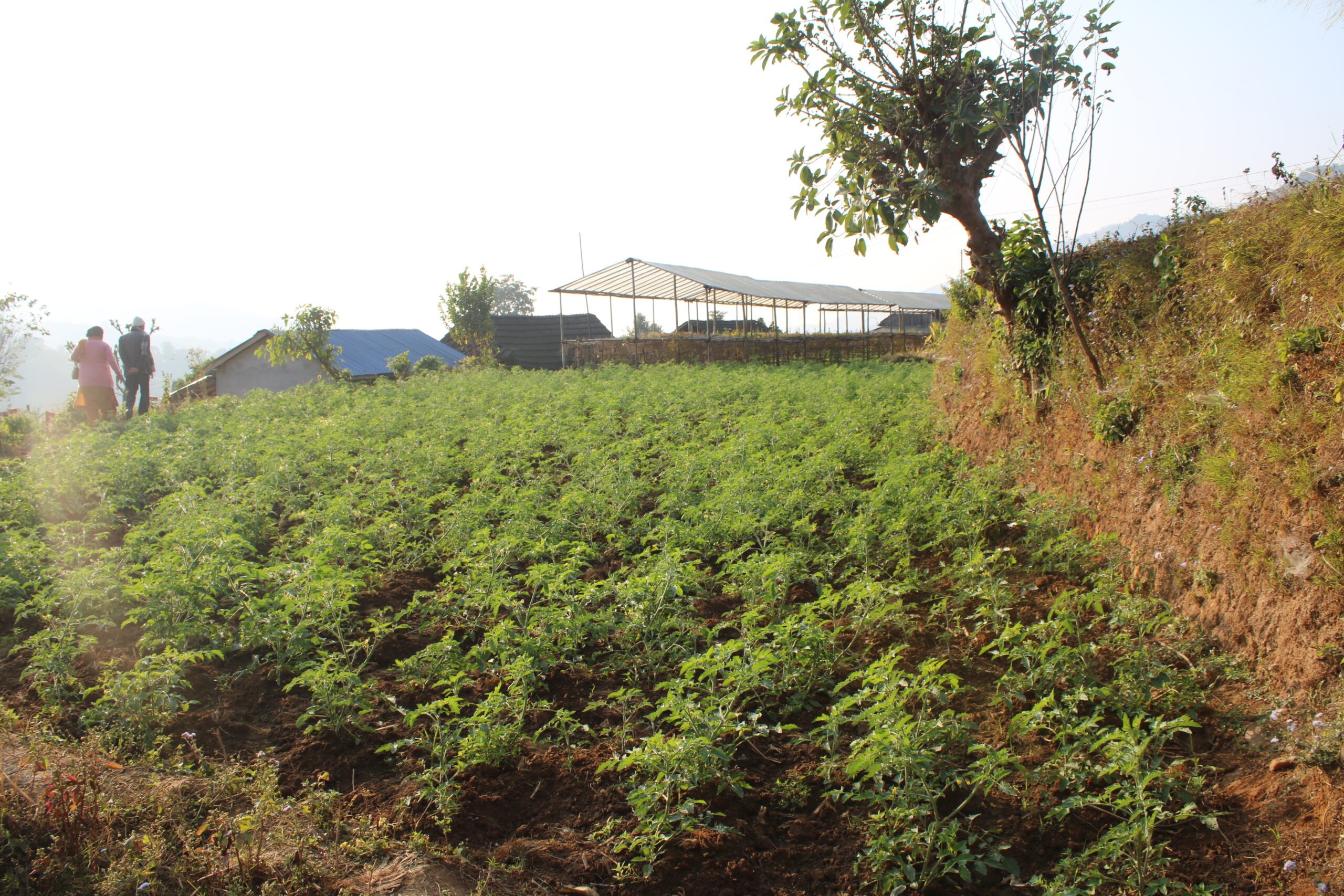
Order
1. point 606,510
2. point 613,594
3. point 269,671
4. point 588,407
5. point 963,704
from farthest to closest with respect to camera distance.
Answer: point 588,407
point 606,510
point 613,594
point 269,671
point 963,704

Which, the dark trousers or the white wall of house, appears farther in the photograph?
the white wall of house

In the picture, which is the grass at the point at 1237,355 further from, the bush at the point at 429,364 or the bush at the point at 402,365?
the bush at the point at 429,364

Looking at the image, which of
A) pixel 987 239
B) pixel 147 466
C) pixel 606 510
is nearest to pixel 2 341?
pixel 147 466

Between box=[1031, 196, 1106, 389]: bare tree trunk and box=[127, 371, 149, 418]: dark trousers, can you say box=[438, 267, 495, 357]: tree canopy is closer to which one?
box=[127, 371, 149, 418]: dark trousers

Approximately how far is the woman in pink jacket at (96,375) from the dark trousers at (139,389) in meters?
0.33

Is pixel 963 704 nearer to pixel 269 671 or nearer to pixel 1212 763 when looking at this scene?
pixel 1212 763

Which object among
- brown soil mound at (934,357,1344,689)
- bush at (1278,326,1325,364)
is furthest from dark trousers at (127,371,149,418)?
bush at (1278,326,1325,364)

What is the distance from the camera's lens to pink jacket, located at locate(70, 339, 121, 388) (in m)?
12.5

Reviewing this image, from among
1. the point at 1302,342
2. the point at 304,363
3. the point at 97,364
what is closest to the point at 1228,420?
the point at 1302,342

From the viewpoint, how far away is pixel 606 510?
6.66m

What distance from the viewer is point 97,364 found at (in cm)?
1270

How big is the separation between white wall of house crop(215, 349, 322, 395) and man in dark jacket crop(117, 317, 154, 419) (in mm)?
14042

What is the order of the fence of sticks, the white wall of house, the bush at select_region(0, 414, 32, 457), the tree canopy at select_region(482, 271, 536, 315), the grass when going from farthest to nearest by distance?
the tree canopy at select_region(482, 271, 536, 315)
the white wall of house
the fence of sticks
the bush at select_region(0, 414, 32, 457)
the grass

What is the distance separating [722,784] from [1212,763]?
7.16 feet
